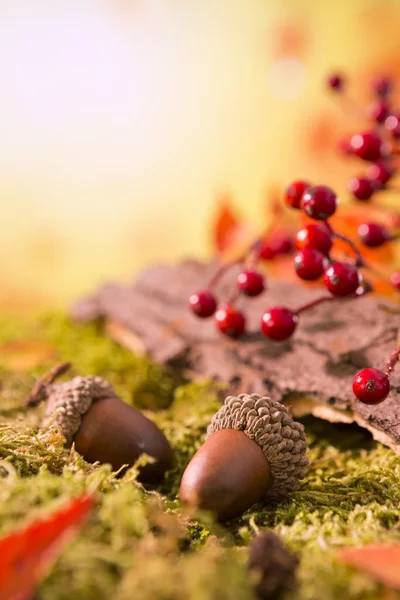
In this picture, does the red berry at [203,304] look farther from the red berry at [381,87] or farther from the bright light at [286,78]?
the bright light at [286,78]

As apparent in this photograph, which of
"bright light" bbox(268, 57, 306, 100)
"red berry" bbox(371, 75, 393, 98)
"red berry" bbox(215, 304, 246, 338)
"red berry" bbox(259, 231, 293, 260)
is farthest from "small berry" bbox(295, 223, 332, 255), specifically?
"bright light" bbox(268, 57, 306, 100)

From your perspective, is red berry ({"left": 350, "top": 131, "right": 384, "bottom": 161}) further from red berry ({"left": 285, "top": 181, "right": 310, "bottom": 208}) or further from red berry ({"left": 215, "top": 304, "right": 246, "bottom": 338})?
red berry ({"left": 215, "top": 304, "right": 246, "bottom": 338})

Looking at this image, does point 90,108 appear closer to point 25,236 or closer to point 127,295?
point 25,236

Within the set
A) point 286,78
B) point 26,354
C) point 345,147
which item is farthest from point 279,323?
point 286,78

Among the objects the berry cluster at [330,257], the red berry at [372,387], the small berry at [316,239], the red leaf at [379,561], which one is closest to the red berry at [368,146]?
the berry cluster at [330,257]

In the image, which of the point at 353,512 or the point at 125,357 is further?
the point at 125,357

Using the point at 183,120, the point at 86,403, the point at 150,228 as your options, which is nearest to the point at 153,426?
the point at 86,403

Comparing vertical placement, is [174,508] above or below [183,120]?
below
